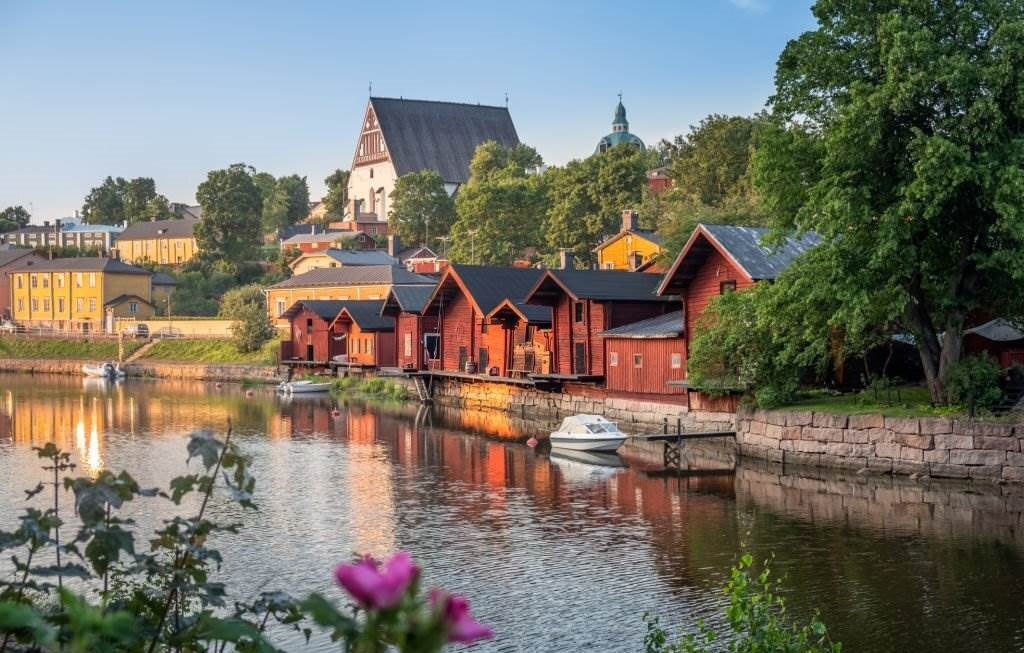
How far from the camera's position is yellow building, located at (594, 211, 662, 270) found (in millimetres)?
71375

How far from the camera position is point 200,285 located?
360 ft

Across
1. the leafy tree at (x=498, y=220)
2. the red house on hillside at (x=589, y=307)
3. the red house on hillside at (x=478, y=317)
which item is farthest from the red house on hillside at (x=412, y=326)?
the leafy tree at (x=498, y=220)

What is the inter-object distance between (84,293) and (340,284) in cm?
2971

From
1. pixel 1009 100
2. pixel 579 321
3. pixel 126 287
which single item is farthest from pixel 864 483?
pixel 126 287

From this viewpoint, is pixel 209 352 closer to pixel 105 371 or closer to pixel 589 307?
pixel 105 371

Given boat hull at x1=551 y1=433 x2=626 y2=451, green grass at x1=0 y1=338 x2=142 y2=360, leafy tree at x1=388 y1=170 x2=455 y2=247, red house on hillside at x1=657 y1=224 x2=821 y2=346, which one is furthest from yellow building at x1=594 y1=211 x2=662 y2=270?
green grass at x1=0 y1=338 x2=142 y2=360

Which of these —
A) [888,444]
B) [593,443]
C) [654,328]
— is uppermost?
[654,328]

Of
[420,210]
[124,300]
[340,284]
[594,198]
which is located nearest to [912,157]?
[594,198]

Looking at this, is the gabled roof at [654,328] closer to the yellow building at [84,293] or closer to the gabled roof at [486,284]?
the gabled roof at [486,284]

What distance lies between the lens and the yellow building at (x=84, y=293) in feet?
340

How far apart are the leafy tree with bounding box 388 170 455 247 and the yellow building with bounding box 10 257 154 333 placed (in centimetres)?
2525

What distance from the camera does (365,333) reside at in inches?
2906

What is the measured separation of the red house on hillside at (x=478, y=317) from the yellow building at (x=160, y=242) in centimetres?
Answer: 7190

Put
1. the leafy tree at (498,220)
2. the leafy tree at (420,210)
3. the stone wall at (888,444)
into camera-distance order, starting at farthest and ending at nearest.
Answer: the leafy tree at (420,210), the leafy tree at (498,220), the stone wall at (888,444)
